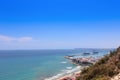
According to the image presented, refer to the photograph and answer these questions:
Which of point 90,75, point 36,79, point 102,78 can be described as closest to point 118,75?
point 102,78

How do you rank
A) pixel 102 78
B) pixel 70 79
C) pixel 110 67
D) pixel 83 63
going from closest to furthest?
pixel 102 78 < pixel 110 67 < pixel 70 79 < pixel 83 63

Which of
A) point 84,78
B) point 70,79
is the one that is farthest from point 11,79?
point 84,78

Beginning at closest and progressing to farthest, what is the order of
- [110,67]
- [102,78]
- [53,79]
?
[102,78] → [110,67] → [53,79]

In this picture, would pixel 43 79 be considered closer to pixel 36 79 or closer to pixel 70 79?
pixel 36 79

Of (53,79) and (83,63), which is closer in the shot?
(53,79)

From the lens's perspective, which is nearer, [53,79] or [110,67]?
[110,67]

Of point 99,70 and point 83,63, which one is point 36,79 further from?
point 83,63

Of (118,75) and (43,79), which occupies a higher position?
(118,75)

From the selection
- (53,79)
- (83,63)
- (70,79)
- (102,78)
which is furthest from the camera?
(83,63)

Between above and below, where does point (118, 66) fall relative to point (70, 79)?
above
